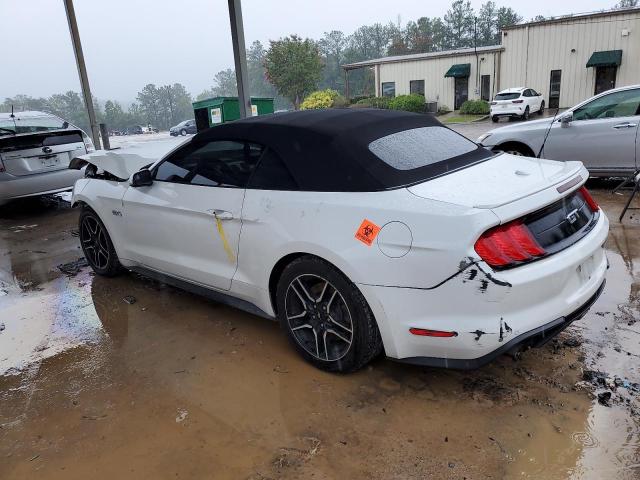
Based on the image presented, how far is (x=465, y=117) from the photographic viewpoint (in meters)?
29.4

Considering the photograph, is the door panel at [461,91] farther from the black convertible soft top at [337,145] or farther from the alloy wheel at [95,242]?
the black convertible soft top at [337,145]

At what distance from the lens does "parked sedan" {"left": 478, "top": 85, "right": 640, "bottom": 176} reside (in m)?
6.67

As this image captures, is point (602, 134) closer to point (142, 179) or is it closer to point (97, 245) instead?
point (142, 179)

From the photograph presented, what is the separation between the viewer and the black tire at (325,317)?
106 inches

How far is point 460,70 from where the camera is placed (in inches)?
1256

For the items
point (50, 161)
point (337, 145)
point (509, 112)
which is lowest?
point (509, 112)

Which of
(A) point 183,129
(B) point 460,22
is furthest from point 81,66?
(B) point 460,22

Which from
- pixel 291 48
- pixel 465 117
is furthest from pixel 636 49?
pixel 291 48

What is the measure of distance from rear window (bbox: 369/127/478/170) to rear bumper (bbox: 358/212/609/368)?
0.79 m

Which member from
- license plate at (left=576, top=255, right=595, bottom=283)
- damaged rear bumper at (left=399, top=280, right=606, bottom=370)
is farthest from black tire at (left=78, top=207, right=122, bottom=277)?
license plate at (left=576, top=255, right=595, bottom=283)

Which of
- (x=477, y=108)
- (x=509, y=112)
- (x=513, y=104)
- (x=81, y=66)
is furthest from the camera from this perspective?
(x=477, y=108)

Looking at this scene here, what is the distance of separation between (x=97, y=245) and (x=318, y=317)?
2929mm

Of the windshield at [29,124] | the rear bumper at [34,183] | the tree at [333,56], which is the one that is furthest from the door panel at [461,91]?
the tree at [333,56]

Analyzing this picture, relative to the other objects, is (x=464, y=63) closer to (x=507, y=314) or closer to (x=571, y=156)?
(x=571, y=156)
